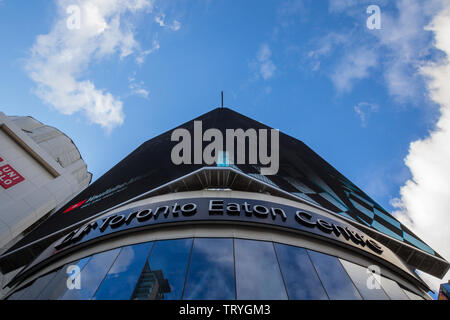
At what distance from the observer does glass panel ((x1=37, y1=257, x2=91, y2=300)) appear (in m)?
9.62

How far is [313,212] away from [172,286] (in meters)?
8.80

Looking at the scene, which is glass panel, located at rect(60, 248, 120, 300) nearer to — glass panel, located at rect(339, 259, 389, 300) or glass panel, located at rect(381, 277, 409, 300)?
glass panel, located at rect(339, 259, 389, 300)

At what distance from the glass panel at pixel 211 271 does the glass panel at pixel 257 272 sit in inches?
12.7

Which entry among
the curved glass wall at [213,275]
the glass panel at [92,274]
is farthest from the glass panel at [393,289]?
the glass panel at [92,274]

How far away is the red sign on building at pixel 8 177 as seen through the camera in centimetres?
2474

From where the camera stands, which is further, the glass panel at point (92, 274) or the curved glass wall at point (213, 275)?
the glass panel at point (92, 274)

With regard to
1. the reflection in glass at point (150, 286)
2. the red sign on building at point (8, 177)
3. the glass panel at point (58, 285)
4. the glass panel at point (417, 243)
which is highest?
the red sign on building at point (8, 177)

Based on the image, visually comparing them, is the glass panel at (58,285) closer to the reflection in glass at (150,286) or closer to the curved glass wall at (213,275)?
the curved glass wall at (213,275)

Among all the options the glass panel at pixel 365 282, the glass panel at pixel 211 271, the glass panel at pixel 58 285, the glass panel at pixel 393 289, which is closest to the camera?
the glass panel at pixel 211 271

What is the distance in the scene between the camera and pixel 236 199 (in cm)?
1353

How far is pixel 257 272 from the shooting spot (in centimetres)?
907
